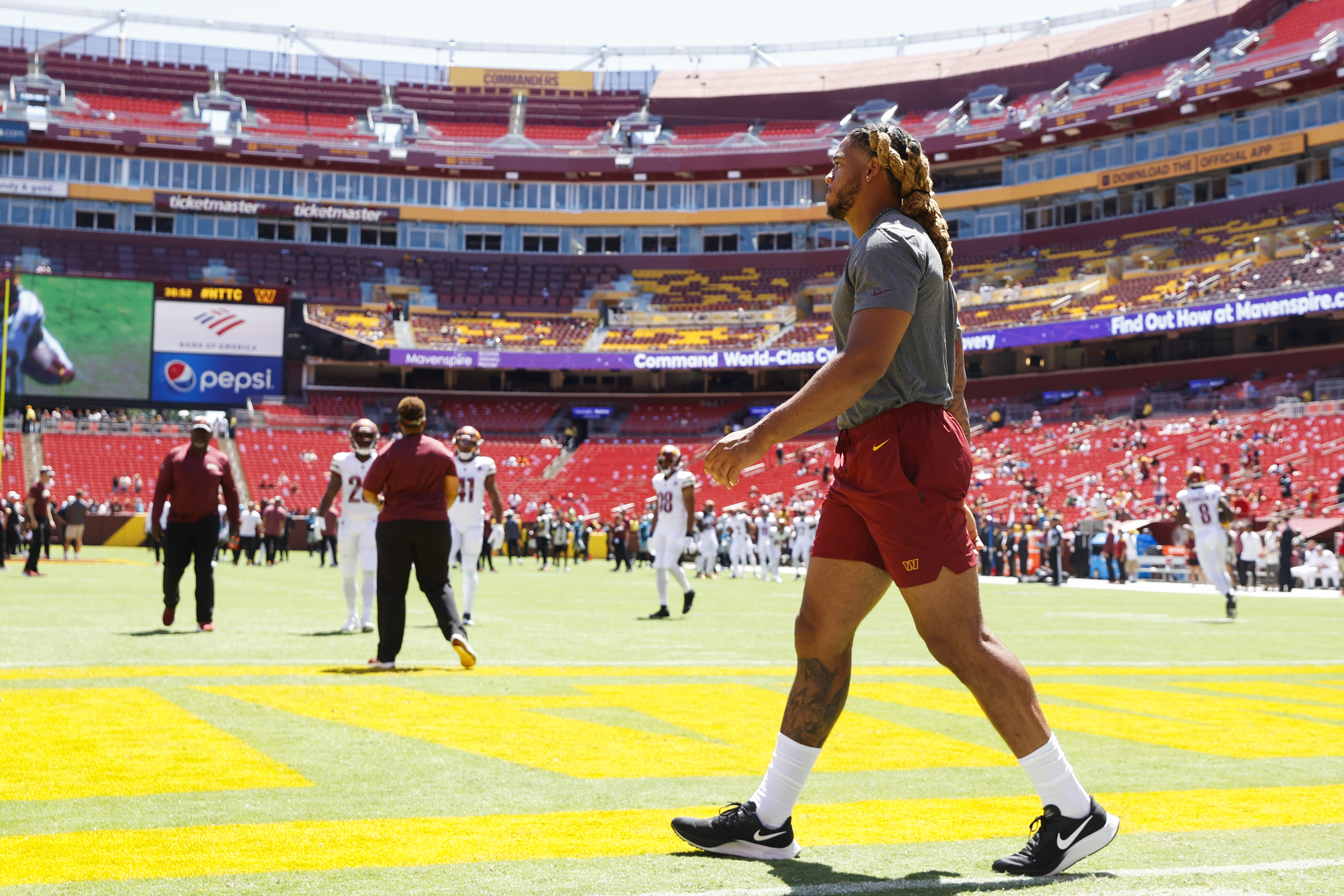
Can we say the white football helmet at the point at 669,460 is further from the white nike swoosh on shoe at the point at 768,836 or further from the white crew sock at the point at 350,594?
the white nike swoosh on shoe at the point at 768,836

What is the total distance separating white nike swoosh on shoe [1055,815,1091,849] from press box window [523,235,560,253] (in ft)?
230

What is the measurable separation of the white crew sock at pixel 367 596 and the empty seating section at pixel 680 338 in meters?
49.9

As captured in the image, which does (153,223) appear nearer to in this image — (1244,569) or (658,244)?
(658,244)

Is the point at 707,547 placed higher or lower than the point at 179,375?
lower

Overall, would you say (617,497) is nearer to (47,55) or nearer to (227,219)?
(227,219)

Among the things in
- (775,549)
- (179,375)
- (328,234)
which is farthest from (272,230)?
(775,549)

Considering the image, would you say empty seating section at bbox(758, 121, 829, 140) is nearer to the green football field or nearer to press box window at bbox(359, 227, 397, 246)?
press box window at bbox(359, 227, 397, 246)

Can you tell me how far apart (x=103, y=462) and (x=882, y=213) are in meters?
56.5

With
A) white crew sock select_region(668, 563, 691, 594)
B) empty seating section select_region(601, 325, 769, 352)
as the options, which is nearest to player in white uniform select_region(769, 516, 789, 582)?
white crew sock select_region(668, 563, 691, 594)

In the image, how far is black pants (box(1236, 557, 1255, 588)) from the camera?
31062mm

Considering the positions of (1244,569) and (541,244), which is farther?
(541,244)

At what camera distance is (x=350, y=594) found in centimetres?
1342

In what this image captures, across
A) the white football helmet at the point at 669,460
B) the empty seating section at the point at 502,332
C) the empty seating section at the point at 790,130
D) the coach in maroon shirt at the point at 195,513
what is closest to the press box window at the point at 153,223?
the empty seating section at the point at 502,332

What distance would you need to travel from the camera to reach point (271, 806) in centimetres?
475
